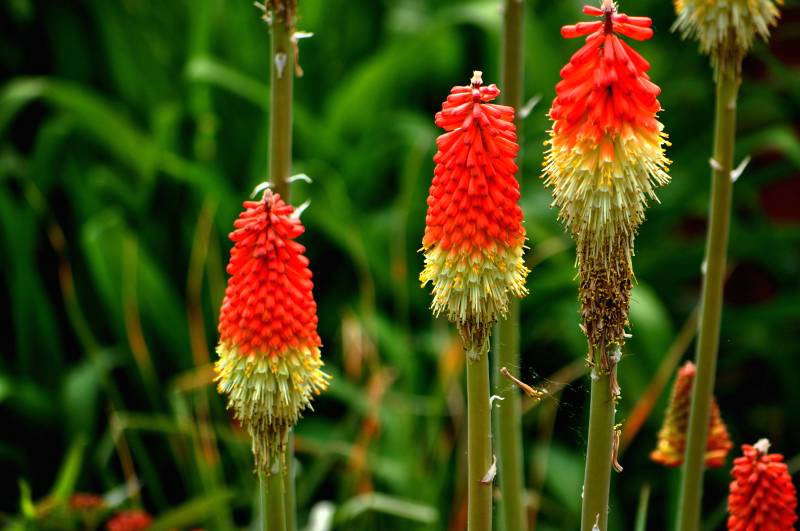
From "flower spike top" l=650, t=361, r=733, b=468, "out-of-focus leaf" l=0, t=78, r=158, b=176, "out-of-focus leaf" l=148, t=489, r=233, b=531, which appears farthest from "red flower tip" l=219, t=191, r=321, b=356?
"out-of-focus leaf" l=0, t=78, r=158, b=176

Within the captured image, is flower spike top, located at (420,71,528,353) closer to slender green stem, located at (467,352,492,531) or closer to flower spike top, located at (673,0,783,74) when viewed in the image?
slender green stem, located at (467,352,492,531)

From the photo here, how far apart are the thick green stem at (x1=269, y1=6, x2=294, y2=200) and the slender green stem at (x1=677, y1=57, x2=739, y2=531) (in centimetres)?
80

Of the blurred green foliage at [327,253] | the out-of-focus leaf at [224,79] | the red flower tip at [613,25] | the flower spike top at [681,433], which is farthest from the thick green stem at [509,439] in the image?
the out-of-focus leaf at [224,79]

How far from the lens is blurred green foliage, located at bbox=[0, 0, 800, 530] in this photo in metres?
A: 4.96

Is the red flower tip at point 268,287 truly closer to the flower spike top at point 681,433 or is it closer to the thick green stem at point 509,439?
the thick green stem at point 509,439

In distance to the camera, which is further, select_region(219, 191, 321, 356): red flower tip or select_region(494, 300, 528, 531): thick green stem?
select_region(494, 300, 528, 531): thick green stem

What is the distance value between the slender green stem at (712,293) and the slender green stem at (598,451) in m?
0.48

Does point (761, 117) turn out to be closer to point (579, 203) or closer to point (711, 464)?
point (711, 464)

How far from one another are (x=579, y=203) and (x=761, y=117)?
16.6ft

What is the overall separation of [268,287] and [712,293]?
863 mm

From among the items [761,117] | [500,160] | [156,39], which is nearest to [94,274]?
[156,39]

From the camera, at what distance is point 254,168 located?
580 cm

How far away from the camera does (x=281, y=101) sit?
2145 millimetres

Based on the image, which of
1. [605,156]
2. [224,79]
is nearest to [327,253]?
[224,79]
